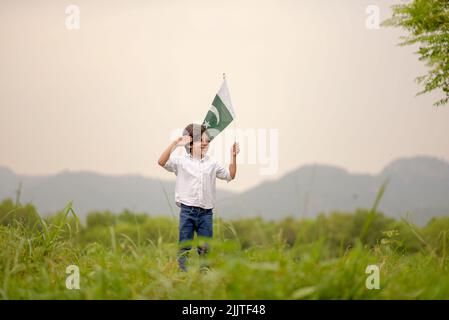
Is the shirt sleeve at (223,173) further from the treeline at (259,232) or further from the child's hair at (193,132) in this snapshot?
the treeline at (259,232)

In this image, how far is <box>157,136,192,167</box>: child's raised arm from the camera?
5.50 m

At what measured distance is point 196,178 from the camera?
559cm

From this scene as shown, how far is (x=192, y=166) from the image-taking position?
569cm

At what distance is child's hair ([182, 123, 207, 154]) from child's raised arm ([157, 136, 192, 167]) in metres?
0.23

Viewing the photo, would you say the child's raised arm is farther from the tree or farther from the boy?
the tree

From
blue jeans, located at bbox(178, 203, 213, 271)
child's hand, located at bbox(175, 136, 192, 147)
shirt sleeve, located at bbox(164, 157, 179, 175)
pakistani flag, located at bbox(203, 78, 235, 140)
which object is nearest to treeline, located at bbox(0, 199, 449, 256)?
blue jeans, located at bbox(178, 203, 213, 271)

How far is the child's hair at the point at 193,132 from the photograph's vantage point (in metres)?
5.83

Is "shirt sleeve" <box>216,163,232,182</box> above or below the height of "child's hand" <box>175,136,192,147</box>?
below

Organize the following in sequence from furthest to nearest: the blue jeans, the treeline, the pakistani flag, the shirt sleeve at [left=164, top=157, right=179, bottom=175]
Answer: the pakistani flag → the shirt sleeve at [left=164, top=157, right=179, bottom=175] → the blue jeans → the treeline

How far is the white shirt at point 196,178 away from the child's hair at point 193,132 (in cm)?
15

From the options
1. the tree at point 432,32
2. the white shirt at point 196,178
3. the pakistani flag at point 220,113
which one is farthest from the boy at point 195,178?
the tree at point 432,32
